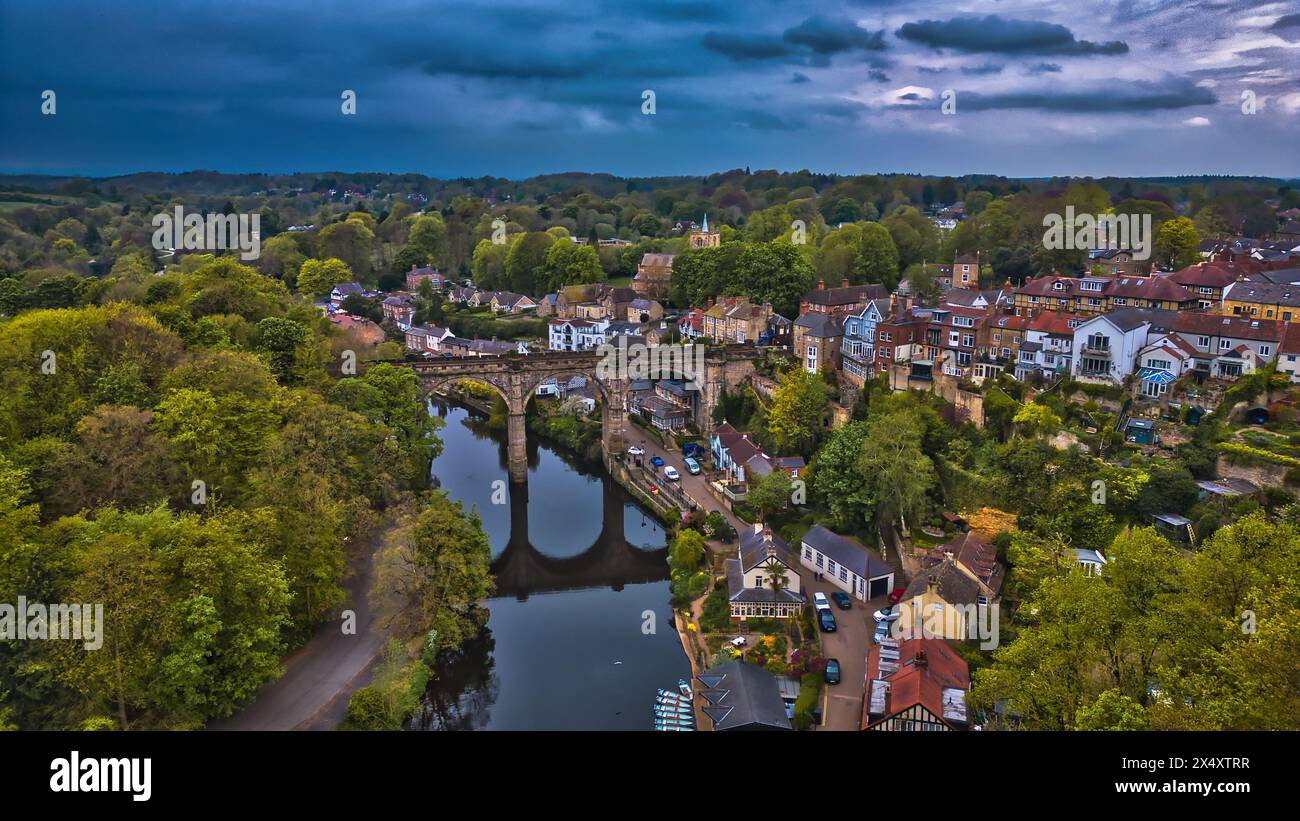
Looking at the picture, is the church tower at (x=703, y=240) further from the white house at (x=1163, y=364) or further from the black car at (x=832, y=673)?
the black car at (x=832, y=673)

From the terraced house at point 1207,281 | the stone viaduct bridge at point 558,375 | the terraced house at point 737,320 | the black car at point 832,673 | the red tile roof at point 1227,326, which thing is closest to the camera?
the black car at point 832,673

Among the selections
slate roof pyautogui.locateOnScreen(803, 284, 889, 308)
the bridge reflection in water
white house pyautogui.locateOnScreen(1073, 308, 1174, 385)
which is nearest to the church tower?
slate roof pyautogui.locateOnScreen(803, 284, 889, 308)

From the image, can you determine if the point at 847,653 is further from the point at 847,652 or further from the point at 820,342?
the point at 820,342

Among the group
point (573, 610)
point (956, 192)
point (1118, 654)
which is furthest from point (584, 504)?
point (956, 192)

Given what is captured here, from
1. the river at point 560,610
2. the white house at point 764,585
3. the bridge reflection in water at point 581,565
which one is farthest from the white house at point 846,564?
the bridge reflection in water at point 581,565

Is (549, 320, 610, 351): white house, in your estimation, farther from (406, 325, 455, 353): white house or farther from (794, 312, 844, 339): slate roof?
(794, 312, 844, 339): slate roof
